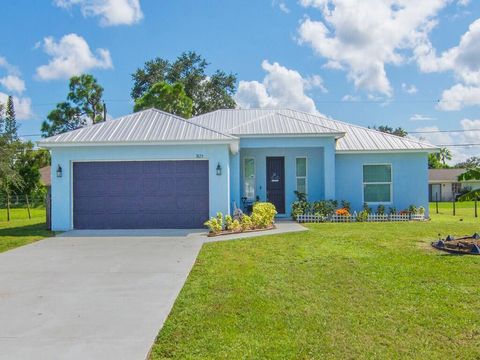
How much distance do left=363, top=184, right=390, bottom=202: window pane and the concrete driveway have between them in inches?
377

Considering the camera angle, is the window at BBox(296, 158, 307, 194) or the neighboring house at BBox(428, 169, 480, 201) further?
the neighboring house at BBox(428, 169, 480, 201)

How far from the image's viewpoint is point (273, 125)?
56.0 ft

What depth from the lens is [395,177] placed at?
1747 cm

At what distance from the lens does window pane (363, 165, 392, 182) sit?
17500 mm

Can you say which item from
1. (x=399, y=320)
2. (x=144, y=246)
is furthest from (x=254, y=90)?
(x=399, y=320)

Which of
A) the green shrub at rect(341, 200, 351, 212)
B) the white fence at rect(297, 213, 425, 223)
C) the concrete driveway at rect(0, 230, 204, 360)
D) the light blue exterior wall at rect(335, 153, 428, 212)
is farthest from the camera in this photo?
the light blue exterior wall at rect(335, 153, 428, 212)

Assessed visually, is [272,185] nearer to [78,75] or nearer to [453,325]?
[453,325]

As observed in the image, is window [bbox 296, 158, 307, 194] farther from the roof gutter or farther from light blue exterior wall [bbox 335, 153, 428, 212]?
the roof gutter

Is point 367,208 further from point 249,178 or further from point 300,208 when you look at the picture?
point 249,178

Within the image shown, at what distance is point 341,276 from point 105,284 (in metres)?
3.98

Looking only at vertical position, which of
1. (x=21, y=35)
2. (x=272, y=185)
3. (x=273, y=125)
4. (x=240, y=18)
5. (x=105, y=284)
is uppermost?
(x=21, y=35)

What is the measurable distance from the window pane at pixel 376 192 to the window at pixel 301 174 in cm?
262

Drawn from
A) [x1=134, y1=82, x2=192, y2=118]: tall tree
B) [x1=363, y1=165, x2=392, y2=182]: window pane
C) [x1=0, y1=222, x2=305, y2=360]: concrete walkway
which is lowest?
[x1=0, y1=222, x2=305, y2=360]: concrete walkway

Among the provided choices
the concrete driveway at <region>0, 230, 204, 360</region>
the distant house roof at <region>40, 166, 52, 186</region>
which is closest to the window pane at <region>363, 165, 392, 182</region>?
the concrete driveway at <region>0, 230, 204, 360</region>
